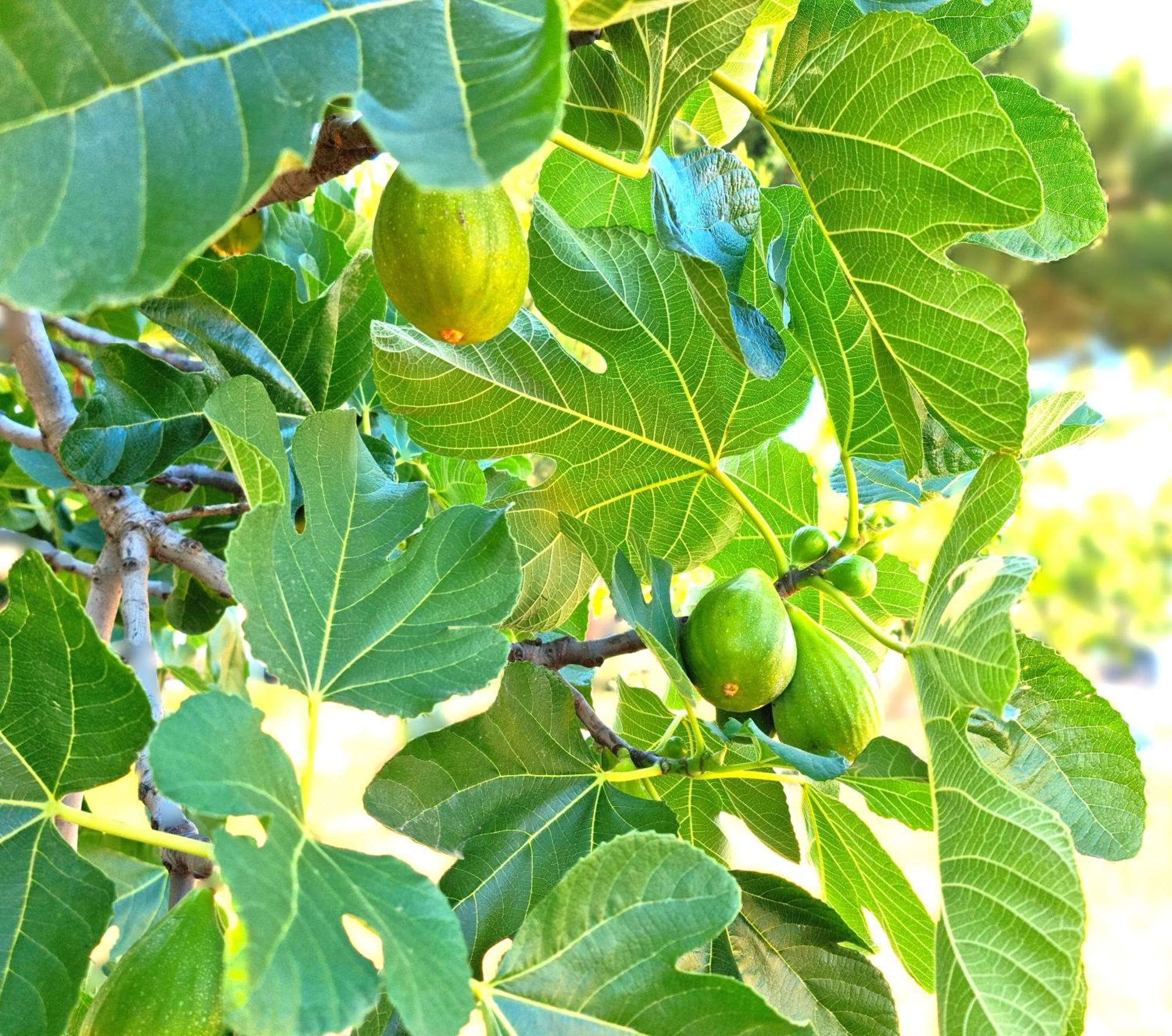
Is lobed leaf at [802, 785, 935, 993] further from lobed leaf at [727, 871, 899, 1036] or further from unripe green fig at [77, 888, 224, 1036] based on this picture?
unripe green fig at [77, 888, 224, 1036]

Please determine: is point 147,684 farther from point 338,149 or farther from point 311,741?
point 338,149

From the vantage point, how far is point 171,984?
55 centimetres

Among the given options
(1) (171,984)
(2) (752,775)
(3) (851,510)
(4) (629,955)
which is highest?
(3) (851,510)

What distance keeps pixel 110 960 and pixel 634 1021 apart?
79 centimetres

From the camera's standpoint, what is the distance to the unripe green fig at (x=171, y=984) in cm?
55

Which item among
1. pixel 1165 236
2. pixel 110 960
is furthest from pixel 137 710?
pixel 1165 236

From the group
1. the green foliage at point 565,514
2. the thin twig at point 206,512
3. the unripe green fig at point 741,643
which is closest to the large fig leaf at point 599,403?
the green foliage at point 565,514

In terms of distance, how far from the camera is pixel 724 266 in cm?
66

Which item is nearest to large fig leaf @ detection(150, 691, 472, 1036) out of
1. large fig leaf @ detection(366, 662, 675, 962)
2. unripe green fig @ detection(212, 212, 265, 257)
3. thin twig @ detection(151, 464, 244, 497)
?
large fig leaf @ detection(366, 662, 675, 962)

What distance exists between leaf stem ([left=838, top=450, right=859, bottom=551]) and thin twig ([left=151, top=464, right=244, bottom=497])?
0.58m

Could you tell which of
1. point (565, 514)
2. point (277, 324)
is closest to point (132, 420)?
point (277, 324)

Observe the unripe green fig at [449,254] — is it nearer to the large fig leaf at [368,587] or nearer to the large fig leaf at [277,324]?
the large fig leaf at [368,587]

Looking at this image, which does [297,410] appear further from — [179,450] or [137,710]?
[137,710]

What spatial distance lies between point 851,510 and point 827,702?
0.55 feet
